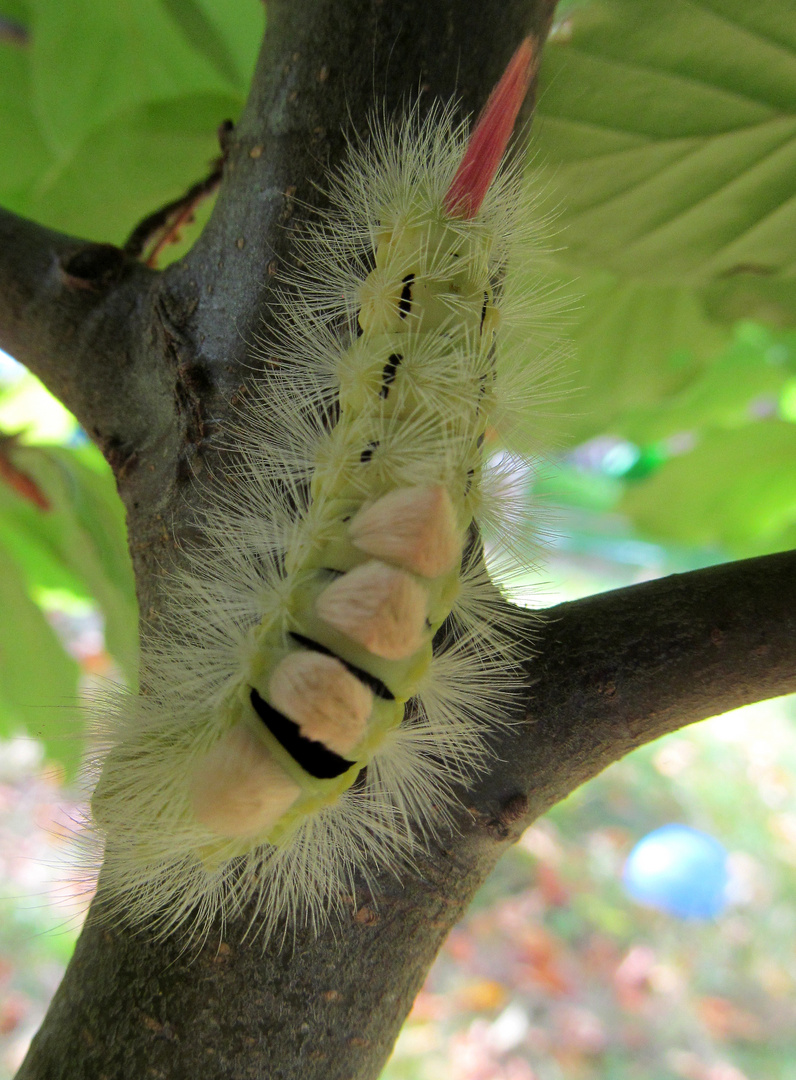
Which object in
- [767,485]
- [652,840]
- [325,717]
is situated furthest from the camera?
[652,840]

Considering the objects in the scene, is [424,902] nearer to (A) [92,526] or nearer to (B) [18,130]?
(A) [92,526]

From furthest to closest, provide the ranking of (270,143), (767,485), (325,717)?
(767,485), (270,143), (325,717)

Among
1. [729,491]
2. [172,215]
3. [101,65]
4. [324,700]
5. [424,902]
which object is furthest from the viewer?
[729,491]

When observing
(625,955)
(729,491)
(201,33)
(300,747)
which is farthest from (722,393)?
(625,955)

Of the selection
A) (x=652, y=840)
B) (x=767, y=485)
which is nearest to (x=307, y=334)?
(x=767, y=485)

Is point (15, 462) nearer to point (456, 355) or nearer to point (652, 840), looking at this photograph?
point (456, 355)

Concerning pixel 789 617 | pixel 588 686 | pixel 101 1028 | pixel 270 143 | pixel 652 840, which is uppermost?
pixel 652 840

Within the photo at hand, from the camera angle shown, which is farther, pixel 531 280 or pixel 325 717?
pixel 531 280
